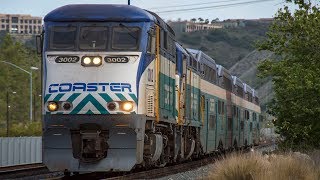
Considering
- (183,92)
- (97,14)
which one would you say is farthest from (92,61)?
(183,92)

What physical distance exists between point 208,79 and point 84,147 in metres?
14.2

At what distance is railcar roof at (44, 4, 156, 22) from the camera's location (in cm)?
1723

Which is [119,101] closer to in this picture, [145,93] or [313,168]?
[145,93]

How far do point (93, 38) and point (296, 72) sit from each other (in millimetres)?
11719

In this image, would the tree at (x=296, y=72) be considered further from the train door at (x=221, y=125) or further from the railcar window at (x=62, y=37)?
the railcar window at (x=62, y=37)

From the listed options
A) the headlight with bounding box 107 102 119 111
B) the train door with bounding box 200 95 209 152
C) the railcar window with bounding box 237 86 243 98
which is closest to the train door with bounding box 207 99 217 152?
the train door with bounding box 200 95 209 152

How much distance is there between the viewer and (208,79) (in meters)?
30.1

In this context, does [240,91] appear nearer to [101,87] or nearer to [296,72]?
[296,72]

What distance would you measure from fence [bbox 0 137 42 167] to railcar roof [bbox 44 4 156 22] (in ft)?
42.9

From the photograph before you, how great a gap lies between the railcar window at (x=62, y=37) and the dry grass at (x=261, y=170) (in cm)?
466

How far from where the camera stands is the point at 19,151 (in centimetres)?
3139

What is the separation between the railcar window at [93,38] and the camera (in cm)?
1705

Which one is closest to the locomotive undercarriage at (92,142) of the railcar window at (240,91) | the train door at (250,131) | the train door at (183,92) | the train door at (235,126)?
the train door at (183,92)

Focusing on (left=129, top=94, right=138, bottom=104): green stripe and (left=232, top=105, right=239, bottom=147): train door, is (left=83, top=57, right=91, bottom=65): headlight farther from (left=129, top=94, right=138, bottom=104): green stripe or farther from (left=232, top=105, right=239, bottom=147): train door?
(left=232, top=105, right=239, bottom=147): train door
